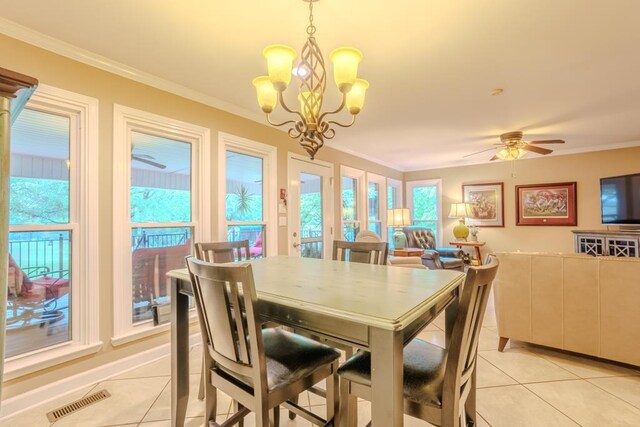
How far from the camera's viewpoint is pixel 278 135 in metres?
3.60

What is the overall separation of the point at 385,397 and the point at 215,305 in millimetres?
667

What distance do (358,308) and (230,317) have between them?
48cm

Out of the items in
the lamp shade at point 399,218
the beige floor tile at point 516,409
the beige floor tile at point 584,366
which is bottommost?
the beige floor tile at point 516,409

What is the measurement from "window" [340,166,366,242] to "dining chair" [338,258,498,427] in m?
A: 3.60

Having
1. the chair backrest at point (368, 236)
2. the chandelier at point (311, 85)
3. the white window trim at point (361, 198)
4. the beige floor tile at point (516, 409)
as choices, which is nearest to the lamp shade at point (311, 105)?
the chandelier at point (311, 85)

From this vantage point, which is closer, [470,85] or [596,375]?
[596,375]

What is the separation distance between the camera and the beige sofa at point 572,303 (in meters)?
2.06

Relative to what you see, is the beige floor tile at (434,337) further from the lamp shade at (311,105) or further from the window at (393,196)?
the window at (393,196)

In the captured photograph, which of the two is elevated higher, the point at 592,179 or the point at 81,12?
the point at 81,12

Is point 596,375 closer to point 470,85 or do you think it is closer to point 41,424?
point 470,85

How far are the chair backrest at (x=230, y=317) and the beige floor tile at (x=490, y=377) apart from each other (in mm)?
1745

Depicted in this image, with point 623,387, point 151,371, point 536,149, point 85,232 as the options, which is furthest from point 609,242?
point 85,232

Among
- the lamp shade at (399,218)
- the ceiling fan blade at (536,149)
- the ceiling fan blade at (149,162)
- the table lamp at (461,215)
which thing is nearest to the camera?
the ceiling fan blade at (149,162)

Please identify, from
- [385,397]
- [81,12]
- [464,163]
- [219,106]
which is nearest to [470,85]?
[219,106]
